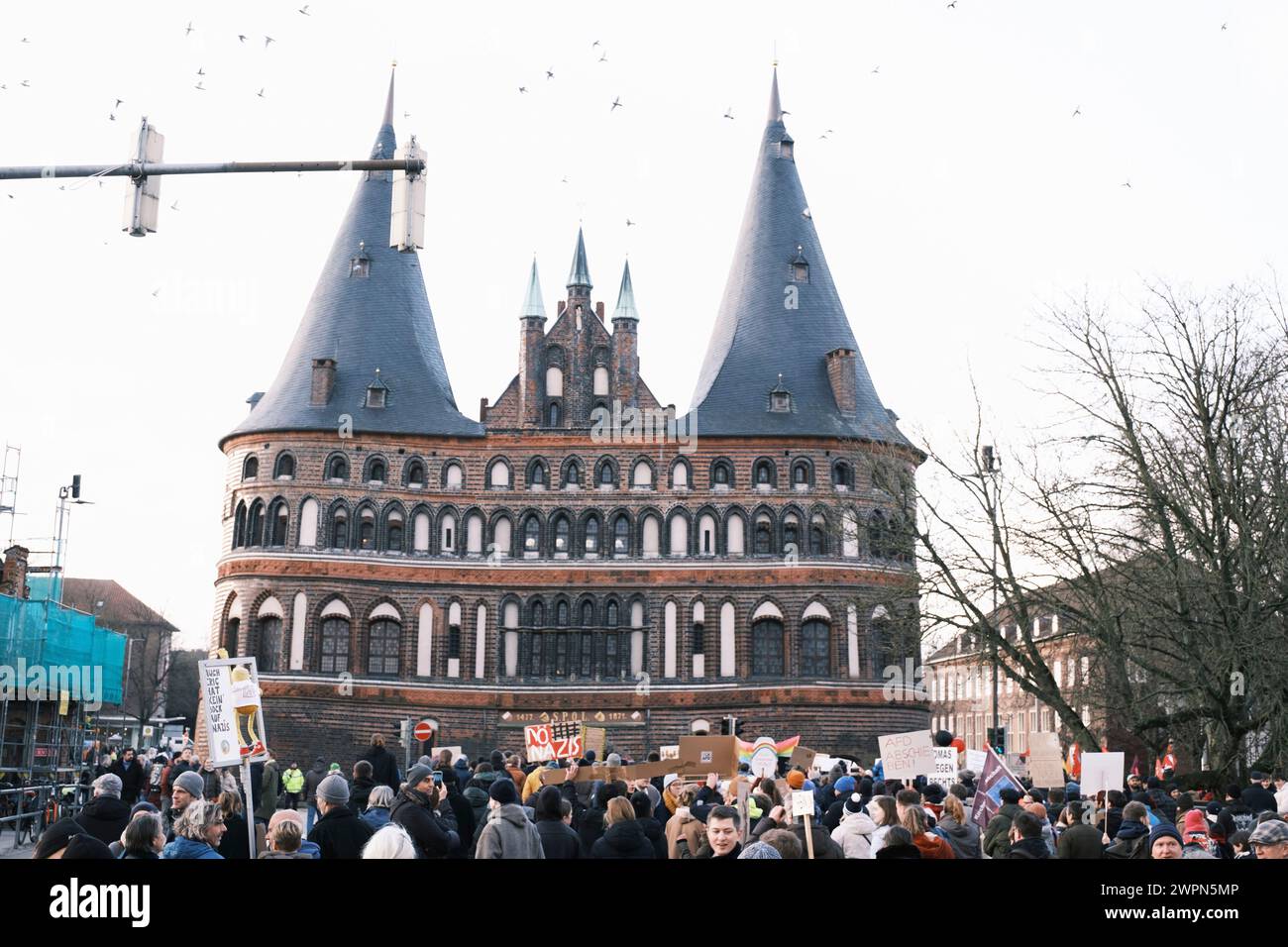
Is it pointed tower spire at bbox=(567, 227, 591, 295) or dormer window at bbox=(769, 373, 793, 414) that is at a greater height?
pointed tower spire at bbox=(567, 227, 591, 295)

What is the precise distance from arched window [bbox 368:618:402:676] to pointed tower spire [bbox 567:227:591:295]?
1358 cm

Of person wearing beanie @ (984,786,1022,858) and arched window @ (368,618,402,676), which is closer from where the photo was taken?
person wearing beanie @ (984,786,1022,858)

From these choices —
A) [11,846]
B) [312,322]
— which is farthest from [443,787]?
[312,322]

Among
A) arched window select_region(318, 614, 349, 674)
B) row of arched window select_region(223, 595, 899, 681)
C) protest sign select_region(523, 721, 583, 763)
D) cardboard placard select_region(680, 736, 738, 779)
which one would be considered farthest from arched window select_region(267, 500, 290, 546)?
cardboard placard select_region(680, 736, 738, 779)

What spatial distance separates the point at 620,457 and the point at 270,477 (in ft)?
39.8

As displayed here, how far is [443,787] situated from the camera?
15.7 meters

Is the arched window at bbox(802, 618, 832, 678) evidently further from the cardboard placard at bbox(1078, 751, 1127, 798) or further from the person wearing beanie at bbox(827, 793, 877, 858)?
the person wearing beanie at bbox(827, 793, 877, 858)

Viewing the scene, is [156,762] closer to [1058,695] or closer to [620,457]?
[1058,695]

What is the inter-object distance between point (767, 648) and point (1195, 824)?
38922mm

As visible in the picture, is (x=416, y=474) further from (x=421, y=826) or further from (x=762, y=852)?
(x=762, y=852)

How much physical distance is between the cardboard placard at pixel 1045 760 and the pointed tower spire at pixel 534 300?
32490mm

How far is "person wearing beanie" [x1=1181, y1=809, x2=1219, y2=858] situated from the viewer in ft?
27.7

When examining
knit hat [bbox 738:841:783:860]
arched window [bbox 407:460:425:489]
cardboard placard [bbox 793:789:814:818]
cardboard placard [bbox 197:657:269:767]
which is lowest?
knit hat [bbox 738:841:783:860]
